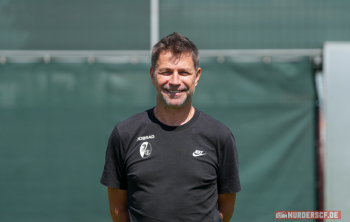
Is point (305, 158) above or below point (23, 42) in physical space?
below

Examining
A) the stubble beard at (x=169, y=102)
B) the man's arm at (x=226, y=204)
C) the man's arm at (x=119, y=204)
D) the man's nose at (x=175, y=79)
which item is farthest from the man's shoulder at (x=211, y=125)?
the man's arm at (x=119, y=204)

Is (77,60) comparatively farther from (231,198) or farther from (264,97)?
(231,198)

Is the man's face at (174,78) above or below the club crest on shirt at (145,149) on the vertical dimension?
above

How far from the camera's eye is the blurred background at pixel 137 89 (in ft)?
12.1

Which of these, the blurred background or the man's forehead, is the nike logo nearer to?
the man's forehead

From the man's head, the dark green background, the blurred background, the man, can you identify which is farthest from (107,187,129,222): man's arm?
the dark green background

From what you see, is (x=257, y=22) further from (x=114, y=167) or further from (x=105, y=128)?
(x=114, y=167)

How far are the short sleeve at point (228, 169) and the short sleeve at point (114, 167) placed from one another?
0.58m

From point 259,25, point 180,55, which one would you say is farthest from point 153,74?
point 259,25

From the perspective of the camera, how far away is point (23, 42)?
12.4 feet

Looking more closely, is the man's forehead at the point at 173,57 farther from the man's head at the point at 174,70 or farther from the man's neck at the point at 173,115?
the man's neck at the point at 173,115

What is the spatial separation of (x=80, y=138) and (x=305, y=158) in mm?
2535

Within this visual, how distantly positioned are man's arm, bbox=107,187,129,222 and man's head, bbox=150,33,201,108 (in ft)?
2.11

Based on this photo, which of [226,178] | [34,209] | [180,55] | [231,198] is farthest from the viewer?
[34,209]
